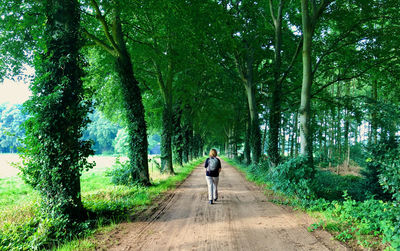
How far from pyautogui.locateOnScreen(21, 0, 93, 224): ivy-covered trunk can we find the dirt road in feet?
4.96

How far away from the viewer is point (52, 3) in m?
5.68

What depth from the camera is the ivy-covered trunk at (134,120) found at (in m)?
10.7

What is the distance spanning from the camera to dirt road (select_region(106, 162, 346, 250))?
176 inches

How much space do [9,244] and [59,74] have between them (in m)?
3.59

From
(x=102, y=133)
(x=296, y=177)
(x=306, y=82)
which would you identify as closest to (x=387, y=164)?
(x=296, y=177)

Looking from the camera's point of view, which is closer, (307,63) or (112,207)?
(112,207)

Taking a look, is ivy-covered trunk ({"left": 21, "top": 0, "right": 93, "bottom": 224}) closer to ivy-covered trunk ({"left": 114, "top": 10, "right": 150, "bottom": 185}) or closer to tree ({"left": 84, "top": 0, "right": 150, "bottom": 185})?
tree ({"left": 84, "top": 0, "right": 150, "bottom": 185})

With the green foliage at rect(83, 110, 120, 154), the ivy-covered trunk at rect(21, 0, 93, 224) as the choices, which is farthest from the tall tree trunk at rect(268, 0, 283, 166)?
the green foliage at rect(83, 110, 120, 154)

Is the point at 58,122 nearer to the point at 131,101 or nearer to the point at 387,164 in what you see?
the point at 131,101

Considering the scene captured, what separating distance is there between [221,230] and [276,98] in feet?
36.0

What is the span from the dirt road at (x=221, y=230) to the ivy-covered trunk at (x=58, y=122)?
1.51 meters

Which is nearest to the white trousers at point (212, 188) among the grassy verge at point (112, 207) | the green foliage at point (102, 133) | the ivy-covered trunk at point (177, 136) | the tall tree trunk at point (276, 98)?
the grassy verge at point (112, 207)

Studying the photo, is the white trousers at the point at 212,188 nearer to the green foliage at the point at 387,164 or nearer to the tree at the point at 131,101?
the tree at the point at 131,101

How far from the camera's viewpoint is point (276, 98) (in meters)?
14.6
